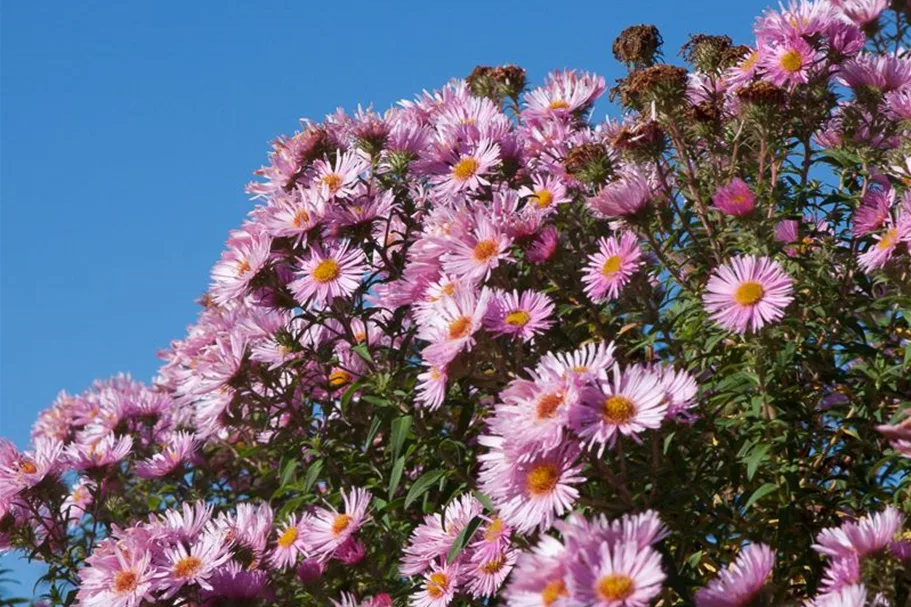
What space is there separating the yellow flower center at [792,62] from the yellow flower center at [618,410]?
5.43 feet

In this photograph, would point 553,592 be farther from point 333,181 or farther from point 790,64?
point 790,64

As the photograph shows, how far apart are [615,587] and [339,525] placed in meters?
1.64

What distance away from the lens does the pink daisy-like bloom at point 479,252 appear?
138 inches

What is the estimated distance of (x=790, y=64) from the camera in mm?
4027

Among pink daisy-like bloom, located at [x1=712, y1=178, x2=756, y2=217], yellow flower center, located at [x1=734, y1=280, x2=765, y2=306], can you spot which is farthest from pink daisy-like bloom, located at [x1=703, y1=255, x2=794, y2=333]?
pink daisy-like bloom, located at [x1=712, y1=178, x2=756, y2=217]

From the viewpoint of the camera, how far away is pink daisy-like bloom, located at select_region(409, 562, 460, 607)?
11.1ft

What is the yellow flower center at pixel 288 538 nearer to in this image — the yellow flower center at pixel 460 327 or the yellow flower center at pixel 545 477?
the yellow flower center at pixel 460 327

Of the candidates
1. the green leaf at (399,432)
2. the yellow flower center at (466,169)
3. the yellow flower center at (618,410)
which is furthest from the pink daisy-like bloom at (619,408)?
the yellow flower center at (466,169)

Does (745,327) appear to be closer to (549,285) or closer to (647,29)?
(549,285)

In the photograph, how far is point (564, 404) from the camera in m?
2.74

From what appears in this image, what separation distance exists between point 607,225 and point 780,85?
2.21 ft

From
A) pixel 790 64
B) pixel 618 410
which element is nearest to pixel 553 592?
pixel 618 410

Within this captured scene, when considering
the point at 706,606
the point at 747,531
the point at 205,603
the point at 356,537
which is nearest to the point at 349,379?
the point at 356,537

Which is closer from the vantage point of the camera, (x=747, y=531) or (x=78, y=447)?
(x=747, y=531)
